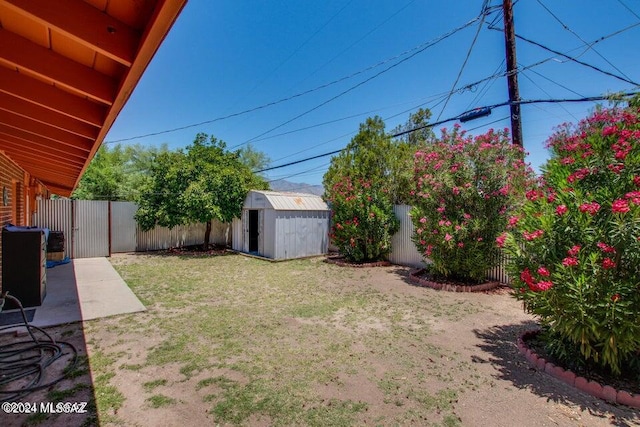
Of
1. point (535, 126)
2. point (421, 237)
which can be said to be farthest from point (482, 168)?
point (535, 126)

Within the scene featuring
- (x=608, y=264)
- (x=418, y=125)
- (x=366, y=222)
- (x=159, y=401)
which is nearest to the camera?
(x=159, y=401)

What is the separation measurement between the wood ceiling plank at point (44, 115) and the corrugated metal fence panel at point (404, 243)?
811 cm

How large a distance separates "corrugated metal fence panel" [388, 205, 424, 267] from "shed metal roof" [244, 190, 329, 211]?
3.36 meters

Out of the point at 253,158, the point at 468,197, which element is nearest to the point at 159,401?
the point at 468,197

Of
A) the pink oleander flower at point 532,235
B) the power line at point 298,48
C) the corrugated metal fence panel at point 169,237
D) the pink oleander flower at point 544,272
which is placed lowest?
the corrugated metal fence panel at point 169,237

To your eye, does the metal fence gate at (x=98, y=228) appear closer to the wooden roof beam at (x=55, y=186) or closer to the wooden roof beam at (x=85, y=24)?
the wooden roof beam at (x=55, y=186)

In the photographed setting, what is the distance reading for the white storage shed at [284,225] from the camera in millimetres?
10586

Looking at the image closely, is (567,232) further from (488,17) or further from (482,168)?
(488,17)

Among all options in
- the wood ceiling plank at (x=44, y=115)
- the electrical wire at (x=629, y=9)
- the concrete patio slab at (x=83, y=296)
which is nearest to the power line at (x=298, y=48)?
the electrical wire at (x=629, y=9)

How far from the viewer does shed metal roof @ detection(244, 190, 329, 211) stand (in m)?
10.7

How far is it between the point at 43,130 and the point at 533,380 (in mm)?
6298

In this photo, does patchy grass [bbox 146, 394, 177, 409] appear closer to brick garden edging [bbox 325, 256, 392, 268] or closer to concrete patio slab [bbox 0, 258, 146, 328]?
concrete patio slab [bbox 0, 258, 146, 328]

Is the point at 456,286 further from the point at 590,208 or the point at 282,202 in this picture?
the point at 282,202

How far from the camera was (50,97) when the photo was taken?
259 centimetres
